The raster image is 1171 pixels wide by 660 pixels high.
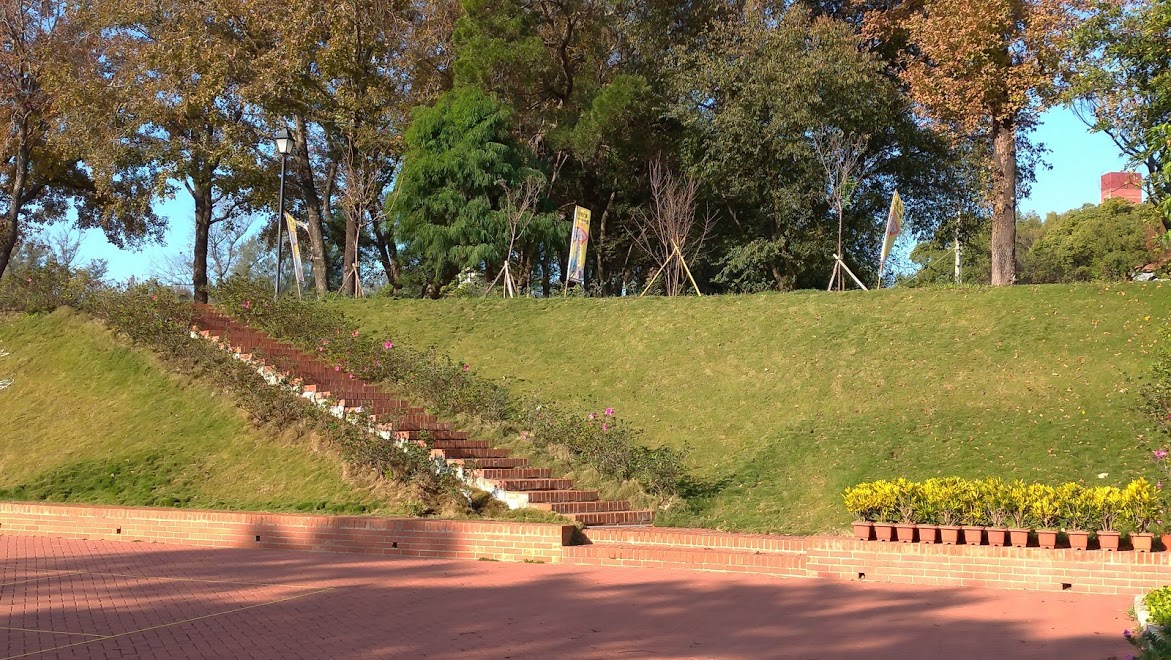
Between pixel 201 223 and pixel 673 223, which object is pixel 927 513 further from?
pixel 201 223

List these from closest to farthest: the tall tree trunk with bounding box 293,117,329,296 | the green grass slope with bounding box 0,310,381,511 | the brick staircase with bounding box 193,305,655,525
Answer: the brick staircase with bounding box 193,305,655,525, the green grass slope with bounding box 0,310,381,511, the tall tree trunk with bounding box 293,117,329,296

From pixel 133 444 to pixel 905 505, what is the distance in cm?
1129

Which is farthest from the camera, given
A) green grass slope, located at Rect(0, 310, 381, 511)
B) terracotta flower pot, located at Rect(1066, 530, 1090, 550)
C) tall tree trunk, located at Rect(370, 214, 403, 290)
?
tall tree trunk, located at Rect(370, 214, 403, 290)

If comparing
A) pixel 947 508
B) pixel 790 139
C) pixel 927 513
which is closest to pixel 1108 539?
pixel 947 508

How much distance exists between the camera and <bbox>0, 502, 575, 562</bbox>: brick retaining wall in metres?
10.9

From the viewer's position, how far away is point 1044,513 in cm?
943

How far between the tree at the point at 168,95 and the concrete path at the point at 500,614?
18.4 m

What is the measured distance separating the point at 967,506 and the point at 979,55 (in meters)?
13.4

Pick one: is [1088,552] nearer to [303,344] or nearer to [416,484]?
[416,484]

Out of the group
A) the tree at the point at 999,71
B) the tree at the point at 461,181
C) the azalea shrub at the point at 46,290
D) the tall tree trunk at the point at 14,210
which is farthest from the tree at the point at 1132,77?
the tall tree trunk at the point at 14,210

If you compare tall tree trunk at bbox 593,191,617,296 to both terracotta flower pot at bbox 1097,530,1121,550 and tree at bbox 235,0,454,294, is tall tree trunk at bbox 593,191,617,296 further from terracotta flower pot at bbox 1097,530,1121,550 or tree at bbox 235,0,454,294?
terracotta flower pot at bbox 1097,530,1121,550

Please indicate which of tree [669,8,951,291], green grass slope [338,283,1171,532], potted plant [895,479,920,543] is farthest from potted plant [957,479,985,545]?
tree [669,8,951,291]

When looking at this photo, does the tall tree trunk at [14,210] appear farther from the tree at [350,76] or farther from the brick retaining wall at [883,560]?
the brick retaining wall at [883,560]

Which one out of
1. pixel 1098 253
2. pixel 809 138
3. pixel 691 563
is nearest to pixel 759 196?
pixel 809 138
